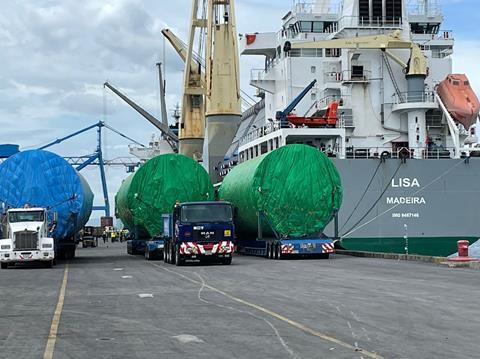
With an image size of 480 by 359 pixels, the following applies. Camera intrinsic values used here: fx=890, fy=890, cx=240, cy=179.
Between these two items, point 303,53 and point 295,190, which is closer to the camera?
point 295,190

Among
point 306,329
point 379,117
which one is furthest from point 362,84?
point 306,329

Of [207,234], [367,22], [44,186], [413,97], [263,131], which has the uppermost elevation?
[367,22]

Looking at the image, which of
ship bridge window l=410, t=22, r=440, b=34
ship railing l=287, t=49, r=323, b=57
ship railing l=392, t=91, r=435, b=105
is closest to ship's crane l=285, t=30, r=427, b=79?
ship railing l=392, t=91, r=435, b=105

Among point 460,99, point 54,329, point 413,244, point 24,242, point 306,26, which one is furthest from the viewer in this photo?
point 306,26

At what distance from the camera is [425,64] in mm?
44156

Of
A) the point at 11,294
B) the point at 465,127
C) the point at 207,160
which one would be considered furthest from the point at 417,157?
the point at 11,294

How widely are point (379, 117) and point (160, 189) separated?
535 inches

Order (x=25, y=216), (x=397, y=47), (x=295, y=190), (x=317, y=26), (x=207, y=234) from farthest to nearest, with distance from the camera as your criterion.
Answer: (x=317, y=26), (x=397, y=47), (x=295, y=190), (x=25, y=216), (x=207, y=234)

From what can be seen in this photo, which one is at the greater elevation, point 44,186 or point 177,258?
point 44,186

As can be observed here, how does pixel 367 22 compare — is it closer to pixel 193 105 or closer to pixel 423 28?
pixel 423 28

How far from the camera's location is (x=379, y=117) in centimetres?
4444

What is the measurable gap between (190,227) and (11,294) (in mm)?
11482

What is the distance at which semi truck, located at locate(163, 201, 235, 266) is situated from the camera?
99.8 feet

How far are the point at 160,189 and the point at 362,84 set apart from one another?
13.8 m
